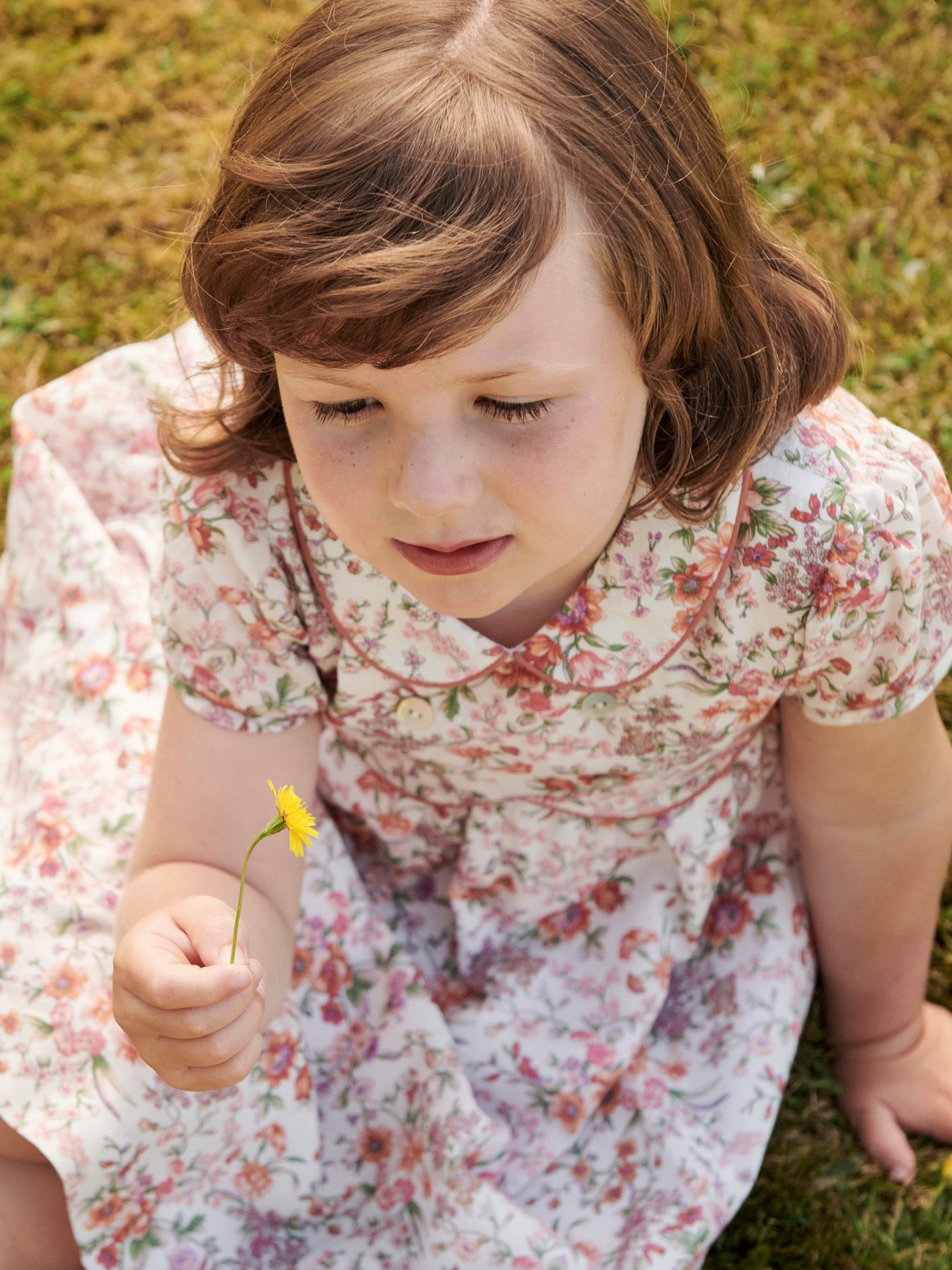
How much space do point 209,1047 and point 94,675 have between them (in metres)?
0.73

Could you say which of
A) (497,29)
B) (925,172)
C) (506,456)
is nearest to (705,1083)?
(506,456)

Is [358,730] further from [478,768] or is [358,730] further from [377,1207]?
[377,1207]

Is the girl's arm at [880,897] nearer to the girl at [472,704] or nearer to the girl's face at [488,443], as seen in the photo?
the girl at [472,704]

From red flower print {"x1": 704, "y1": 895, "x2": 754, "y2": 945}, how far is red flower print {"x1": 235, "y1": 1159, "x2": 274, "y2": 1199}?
24.4 inches

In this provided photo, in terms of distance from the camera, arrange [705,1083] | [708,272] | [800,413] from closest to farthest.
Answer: [708,272]
[800,413]
[705,1083]

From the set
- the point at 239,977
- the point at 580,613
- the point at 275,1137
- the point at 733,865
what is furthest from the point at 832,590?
the point at 275,1137

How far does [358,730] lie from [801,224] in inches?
57.3

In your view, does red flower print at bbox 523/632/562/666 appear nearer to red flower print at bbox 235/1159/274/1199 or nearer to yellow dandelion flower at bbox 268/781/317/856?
yellow dandelion flower at bbox 268/781/317/856

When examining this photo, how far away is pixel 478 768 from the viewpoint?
1.52m

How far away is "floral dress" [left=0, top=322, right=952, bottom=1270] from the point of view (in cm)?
135

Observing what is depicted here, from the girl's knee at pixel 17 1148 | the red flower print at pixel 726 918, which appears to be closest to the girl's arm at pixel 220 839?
the girl's knee at pixel 17 1148

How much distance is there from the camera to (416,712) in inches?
56.5

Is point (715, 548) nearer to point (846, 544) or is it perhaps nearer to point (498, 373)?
point (846, 544)

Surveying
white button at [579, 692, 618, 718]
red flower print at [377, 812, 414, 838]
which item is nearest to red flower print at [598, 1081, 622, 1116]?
red flower print at [377, 812, 414, 838]
